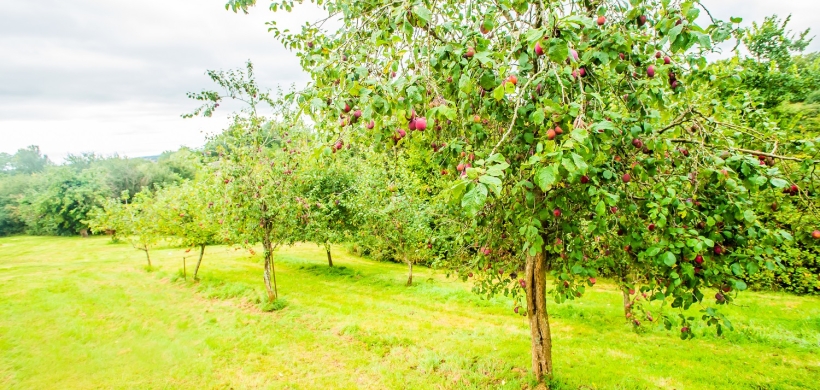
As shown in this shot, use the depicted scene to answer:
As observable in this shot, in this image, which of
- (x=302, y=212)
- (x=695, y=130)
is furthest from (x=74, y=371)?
(x=695, y=130)

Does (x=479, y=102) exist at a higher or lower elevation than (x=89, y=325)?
higher

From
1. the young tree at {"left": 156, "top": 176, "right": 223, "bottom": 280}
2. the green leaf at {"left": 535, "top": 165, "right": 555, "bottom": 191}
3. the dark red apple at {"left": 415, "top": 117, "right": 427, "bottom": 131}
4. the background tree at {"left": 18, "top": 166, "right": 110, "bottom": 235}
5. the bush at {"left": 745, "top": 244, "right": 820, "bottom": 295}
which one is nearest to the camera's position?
the green leaf at {"left": 535, "top": 165, "right": 555, "bottom": 191}

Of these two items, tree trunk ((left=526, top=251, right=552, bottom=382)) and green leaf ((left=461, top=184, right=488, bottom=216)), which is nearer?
green leaf ((left=461, top=184, right=488, bottom=216))

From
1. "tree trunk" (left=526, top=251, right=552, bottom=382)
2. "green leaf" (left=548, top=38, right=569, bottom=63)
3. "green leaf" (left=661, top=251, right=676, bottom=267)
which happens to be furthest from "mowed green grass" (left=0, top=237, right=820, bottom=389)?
"green leaf" (left=548, top=38, right=569, bottom=63)

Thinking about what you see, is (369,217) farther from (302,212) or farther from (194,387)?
(194,387)

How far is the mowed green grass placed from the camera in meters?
5.62

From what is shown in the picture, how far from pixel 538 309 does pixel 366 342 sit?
412 cm

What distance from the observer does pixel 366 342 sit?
734cm

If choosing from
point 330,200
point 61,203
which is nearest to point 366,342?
point 330,200

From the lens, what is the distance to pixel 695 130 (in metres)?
3.32

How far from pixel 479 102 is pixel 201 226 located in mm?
12496

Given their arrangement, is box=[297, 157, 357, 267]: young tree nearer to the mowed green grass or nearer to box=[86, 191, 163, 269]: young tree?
the mowed green grass

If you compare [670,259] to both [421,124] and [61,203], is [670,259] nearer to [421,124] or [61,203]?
[421,124]

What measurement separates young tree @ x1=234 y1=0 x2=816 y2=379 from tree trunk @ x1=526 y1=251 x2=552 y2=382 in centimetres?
74
